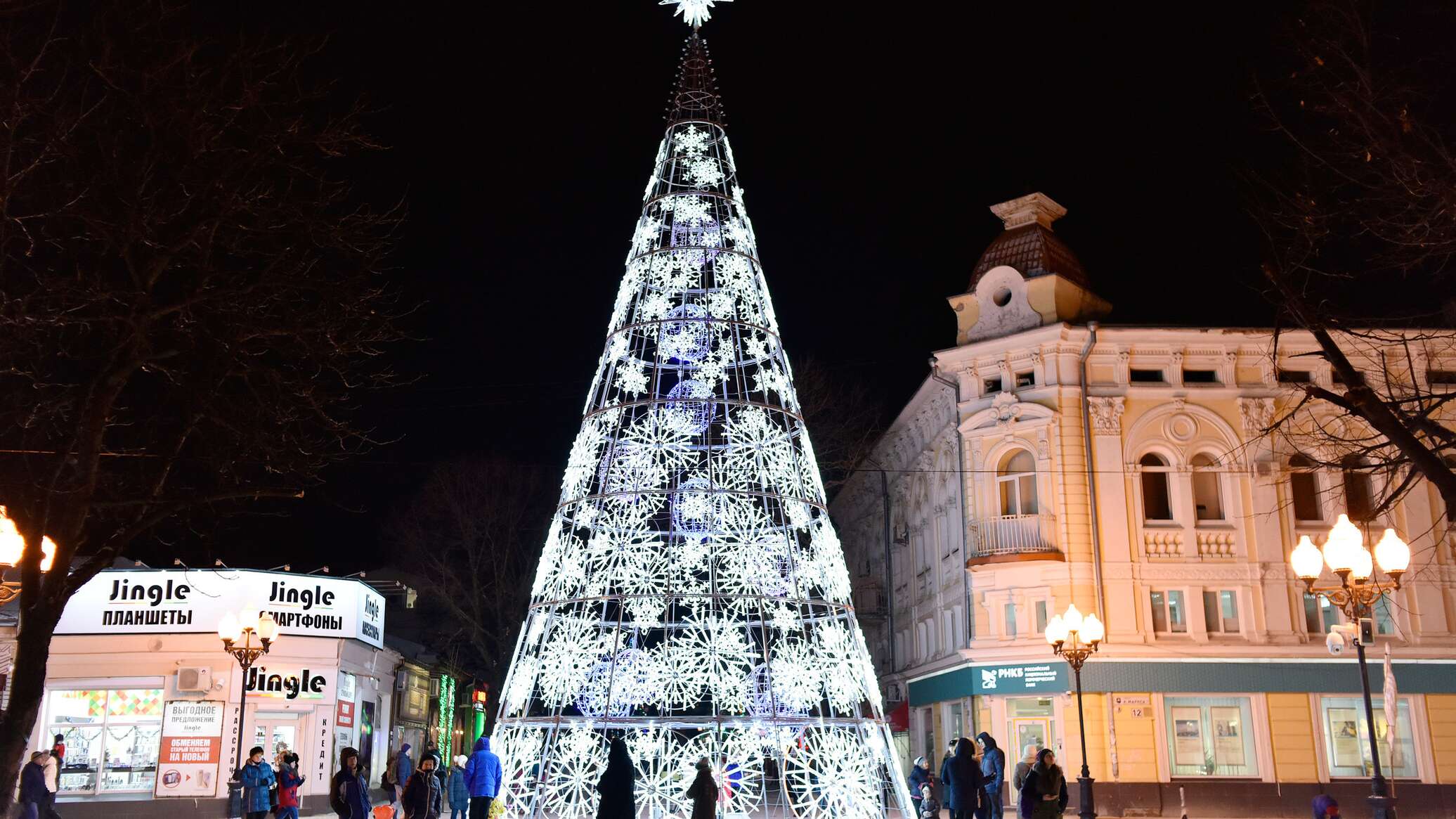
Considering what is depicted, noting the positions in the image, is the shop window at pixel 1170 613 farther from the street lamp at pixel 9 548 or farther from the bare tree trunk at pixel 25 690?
the street lamp at pixel 9 548

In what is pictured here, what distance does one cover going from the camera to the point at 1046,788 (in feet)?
45.8

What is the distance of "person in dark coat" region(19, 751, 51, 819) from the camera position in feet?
49.1

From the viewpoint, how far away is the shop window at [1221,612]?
28.1 metres

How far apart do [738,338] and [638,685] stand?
5068 mm

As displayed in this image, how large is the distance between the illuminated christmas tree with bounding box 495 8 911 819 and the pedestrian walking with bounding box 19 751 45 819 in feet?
19.1

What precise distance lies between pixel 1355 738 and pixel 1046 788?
17.1 m

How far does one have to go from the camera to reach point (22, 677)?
39.6 feet

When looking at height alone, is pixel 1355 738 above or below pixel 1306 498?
below

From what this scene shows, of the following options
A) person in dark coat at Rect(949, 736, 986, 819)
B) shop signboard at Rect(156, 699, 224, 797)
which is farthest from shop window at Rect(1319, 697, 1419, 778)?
shop signboard at Rect(156, 699, 224, 797)

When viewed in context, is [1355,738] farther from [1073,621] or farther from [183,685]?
[183,685]

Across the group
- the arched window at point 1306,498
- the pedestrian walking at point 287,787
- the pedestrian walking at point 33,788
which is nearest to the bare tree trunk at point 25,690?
the pedestrian walking at point 33,788

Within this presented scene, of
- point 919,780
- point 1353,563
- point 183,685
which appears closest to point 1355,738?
point 919,780

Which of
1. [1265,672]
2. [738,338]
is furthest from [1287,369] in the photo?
[738,338]

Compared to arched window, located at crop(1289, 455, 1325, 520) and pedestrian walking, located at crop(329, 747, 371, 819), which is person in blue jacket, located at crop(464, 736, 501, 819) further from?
arched window, located at crop(1289, 455, 1325, 520)
